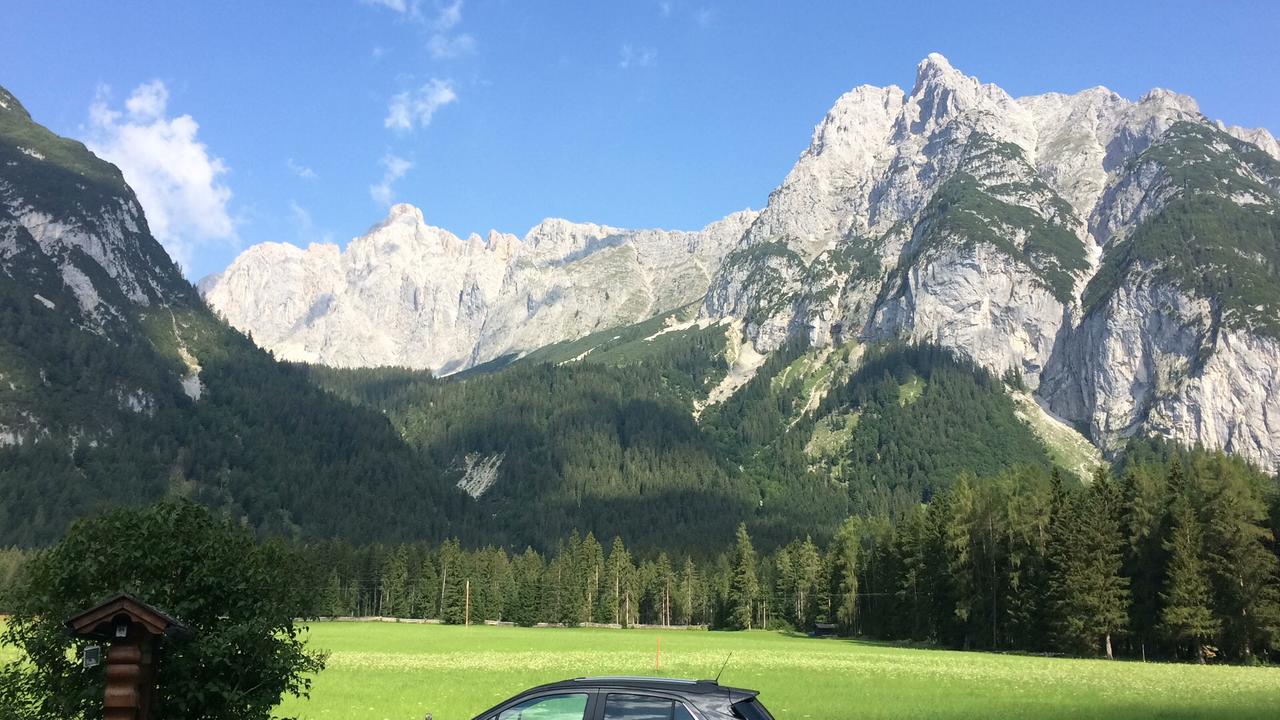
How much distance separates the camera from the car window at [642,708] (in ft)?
43.1

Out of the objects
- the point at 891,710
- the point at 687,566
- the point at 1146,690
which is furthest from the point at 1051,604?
the point at 687,566

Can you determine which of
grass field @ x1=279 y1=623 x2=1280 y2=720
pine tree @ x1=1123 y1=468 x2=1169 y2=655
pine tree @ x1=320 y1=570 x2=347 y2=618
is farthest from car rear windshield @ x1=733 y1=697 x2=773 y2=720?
pine tree @ x1=320 y1=570 x2=347 y2=618

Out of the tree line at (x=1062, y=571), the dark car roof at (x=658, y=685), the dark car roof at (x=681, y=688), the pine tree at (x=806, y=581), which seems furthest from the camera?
the pine tree at (x=806, y=581)

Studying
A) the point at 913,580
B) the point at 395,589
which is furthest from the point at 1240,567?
the point at 395,589

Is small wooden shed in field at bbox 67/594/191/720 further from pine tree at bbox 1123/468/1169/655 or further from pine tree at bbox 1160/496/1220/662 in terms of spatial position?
pine tree at bbox 1123/468/1169/655

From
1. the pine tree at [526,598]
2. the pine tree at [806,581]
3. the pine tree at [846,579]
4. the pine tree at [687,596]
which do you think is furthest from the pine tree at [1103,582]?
the pine tree at [526,598]

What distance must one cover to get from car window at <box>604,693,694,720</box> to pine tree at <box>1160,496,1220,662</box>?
68.7 metres

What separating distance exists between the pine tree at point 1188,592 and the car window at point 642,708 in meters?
68.7

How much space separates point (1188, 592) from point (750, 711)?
6867cm

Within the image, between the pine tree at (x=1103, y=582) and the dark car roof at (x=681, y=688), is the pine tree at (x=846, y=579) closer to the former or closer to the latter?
the pine tree at (x=1103, y=582)

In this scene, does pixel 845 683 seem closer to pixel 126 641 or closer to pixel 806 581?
pixel 126 641

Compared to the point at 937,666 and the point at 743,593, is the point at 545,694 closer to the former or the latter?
the point at 937,666

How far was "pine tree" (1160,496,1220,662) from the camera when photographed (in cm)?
6656

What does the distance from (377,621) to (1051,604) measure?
117 meters
